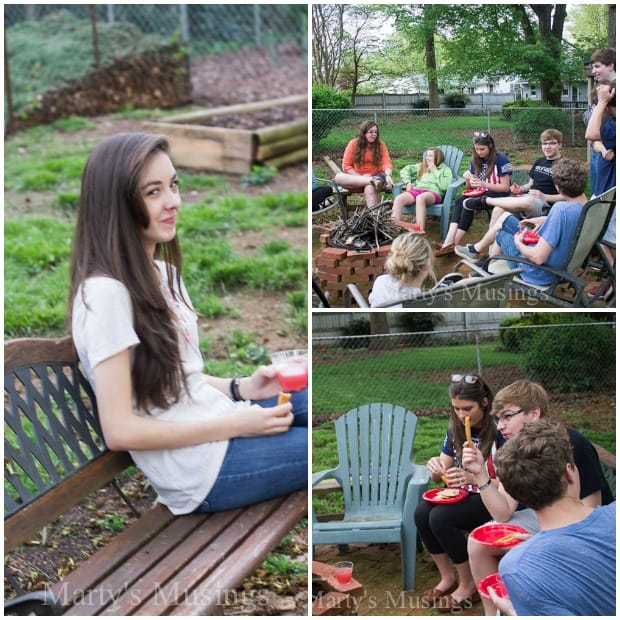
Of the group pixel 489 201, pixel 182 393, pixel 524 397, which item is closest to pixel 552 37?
pixel 489 201

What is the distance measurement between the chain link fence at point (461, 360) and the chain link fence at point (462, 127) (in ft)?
1.88

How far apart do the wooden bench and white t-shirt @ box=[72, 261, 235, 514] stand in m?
0.12

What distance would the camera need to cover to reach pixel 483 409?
2.80m

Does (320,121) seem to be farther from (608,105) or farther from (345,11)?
(608,105)

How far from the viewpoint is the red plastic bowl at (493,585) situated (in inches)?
102

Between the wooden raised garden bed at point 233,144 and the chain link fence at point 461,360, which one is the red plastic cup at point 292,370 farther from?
the wooden raised garden bed at point 233,144

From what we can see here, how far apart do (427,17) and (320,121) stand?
1.58 ft

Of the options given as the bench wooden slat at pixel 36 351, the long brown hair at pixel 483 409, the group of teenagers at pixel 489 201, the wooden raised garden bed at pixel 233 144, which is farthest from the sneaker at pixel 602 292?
the wooden raised garden bed at pixel 233 144

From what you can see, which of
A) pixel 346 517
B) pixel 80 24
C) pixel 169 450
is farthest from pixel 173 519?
pixel 80 24

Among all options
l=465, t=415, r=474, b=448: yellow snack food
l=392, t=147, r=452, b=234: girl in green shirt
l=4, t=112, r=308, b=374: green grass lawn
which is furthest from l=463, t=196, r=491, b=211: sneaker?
l=4, t=112, r=308, b=374: green grass lawn

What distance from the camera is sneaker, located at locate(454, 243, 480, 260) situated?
3121mm

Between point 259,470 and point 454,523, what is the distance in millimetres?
652

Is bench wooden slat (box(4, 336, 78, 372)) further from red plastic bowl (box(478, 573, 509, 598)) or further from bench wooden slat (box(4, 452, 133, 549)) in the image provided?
red plastic bowl (box(478, 573, 509, 598))

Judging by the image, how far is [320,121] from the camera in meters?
2.95
